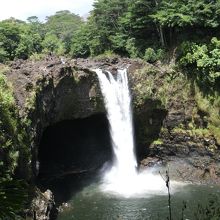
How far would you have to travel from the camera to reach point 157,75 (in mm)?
28266

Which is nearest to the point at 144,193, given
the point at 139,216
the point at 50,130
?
the point at 139,216

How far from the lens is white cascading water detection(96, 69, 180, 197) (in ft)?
87.0

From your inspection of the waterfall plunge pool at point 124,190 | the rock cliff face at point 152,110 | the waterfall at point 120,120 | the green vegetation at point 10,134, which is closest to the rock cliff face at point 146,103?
the rock cliff face at point 152,110

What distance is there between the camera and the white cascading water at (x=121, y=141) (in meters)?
26.5

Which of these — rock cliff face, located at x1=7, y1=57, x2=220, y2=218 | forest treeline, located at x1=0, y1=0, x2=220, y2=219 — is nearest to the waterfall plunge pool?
rock cliff face, located at x1=7, y1=57, x2=220, y2=218

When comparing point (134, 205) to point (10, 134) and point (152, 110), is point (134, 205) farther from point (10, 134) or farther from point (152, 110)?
point (152, 110)

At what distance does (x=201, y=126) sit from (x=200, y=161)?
2.31 m

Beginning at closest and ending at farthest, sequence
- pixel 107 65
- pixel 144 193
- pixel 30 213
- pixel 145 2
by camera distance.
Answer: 1. pixel 30 213
2. pixel 144 193
3. pixel 107 65
4. pixel 145 2

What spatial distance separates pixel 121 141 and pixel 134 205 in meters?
7.64

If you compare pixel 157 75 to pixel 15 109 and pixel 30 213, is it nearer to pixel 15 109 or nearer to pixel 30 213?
pixel 15 109

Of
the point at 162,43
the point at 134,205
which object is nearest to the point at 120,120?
the point at 162,43

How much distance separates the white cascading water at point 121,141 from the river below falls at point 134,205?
1.89 m

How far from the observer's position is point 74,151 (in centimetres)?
2888

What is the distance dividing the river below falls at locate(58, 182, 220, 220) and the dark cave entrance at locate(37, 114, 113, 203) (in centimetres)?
287
